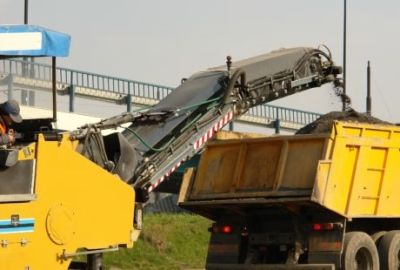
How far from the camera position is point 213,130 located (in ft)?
52.9

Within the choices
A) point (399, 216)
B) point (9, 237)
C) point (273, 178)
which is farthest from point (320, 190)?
point (9, 237)

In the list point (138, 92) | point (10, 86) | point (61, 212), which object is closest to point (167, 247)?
point (138, 92)

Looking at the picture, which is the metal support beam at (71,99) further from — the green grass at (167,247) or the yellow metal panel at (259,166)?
the yellow metal panel at (259,166)

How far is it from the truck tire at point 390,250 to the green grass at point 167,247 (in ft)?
34.8

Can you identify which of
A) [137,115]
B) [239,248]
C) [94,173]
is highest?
[137,115]

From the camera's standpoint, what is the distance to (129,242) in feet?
45.4

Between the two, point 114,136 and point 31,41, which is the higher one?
point 31,41

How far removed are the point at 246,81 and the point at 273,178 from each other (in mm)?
2046

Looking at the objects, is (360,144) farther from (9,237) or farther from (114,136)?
(9,237)

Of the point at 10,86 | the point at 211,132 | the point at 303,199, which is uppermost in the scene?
the point at 10,86

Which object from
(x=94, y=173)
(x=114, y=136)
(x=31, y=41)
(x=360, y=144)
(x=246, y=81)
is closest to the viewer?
(x=31, y=41)

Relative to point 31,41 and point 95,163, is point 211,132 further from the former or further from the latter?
point 31,41

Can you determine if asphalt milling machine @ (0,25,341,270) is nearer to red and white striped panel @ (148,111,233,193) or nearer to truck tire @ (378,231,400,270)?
red and white striped panel @ (148,111,233,193)

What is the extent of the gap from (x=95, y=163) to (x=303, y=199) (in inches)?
124
